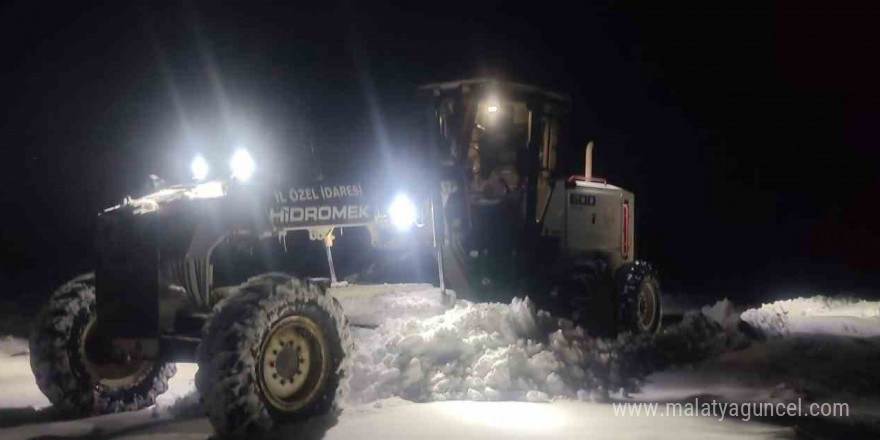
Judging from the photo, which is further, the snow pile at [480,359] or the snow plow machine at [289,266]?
the snow pile at [480,359]

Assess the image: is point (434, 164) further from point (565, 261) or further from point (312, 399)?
point (312, 399)

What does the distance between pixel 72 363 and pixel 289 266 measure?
2.58m

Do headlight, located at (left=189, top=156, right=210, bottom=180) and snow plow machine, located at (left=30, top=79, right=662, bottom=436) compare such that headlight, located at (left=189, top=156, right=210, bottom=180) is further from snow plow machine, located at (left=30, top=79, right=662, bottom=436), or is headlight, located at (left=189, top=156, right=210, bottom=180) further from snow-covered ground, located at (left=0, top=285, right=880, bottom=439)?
snow-covered ground, located at (left=0, top=285, right=880, bottom=439)

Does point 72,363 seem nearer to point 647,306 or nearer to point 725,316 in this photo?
point 647,306

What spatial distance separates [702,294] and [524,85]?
647 inches

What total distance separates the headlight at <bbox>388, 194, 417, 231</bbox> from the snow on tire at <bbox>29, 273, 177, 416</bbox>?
2761 millimetres

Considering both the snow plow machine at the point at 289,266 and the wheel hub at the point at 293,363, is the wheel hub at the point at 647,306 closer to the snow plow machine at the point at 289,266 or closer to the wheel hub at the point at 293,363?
the snow plow machine at the point at 289,266

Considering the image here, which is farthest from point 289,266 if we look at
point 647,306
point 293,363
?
point 647,306

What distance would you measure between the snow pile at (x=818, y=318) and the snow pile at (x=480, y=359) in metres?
4.04

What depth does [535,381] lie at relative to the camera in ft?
28.6

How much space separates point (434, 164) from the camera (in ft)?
36.1

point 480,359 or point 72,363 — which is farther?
point 480,359

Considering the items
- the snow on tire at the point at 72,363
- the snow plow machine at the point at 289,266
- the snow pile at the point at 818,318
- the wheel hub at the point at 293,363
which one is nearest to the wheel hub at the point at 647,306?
the snow plow machine at the point at 289,266

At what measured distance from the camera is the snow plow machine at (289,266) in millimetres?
7191
